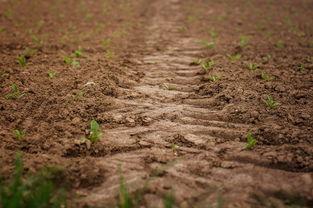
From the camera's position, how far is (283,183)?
1.74 meters

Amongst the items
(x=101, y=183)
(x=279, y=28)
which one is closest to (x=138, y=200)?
(x=101, y=183)

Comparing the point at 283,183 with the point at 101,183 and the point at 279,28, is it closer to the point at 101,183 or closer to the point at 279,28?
the point at 101,183

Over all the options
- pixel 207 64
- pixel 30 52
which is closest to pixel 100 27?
pixel 30 52

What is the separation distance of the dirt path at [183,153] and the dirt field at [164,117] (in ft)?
0.04

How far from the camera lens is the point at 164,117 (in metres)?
2.71

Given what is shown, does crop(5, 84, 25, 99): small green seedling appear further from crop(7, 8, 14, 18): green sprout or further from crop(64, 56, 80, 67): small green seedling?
crop(7, 8, 14, 18): green sprout

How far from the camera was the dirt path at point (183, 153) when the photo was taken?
5.58ft

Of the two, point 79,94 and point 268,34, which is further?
point 268,34

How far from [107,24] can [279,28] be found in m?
6.24

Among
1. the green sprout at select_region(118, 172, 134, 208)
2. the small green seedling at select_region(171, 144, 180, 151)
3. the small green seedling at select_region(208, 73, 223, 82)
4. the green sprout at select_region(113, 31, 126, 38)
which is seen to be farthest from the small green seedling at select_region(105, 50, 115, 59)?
the green sprout at select_region(118, 172, 134, 208)

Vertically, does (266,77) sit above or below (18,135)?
above

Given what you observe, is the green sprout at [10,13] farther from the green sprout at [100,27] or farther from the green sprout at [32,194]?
the green sprout at [32,194]

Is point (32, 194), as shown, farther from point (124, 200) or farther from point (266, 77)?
point (266, 77)

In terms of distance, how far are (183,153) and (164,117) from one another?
687 mm
